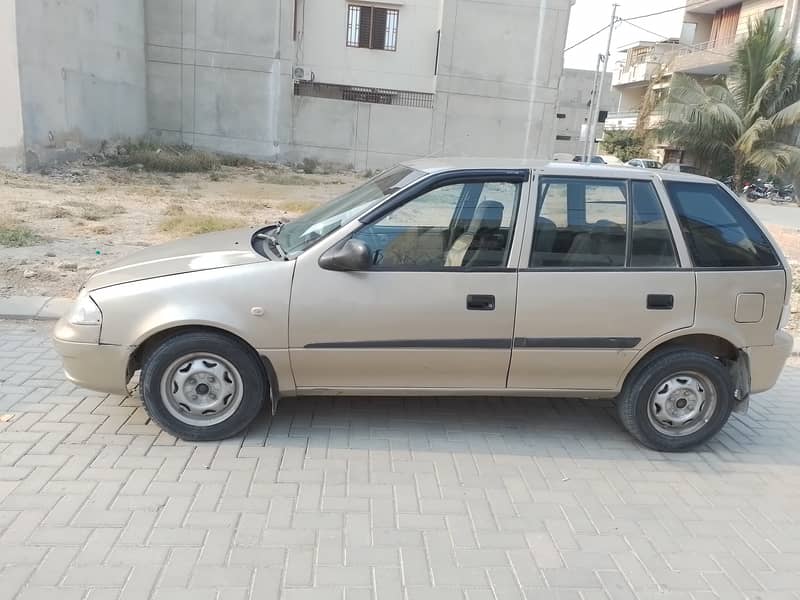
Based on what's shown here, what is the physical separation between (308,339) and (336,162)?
2595 centimetres

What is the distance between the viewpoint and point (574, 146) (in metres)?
45.2

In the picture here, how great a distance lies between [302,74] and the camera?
27.6 meters

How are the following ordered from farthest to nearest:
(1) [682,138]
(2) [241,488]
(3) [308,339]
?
(1) [682,138] < (3) [308,339] < (2) [241,488]

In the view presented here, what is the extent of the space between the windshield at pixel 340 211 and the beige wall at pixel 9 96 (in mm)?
16540

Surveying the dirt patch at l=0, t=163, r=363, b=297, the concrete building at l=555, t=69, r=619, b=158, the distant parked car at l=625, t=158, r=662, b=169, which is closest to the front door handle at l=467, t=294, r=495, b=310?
the distant parked car at l=625, t=158, r=662, b=169

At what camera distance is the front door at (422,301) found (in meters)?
3.56

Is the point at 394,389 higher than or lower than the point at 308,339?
lower

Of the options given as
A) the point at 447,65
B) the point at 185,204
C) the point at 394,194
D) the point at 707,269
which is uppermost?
the point at 447,65

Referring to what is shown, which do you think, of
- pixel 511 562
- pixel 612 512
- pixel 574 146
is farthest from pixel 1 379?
pixel 574 146

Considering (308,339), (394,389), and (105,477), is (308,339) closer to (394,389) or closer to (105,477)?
(394,389)

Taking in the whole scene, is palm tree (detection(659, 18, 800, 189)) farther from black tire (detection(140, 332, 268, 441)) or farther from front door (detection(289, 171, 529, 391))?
black tire (detection(140, 332, 268, 441))

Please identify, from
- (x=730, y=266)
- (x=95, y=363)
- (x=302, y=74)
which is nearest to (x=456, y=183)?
(x=730, y=266)

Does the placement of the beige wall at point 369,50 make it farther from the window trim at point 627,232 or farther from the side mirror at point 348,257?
the side mirror at point 348,257

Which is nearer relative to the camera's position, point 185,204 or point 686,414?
point 686,414
